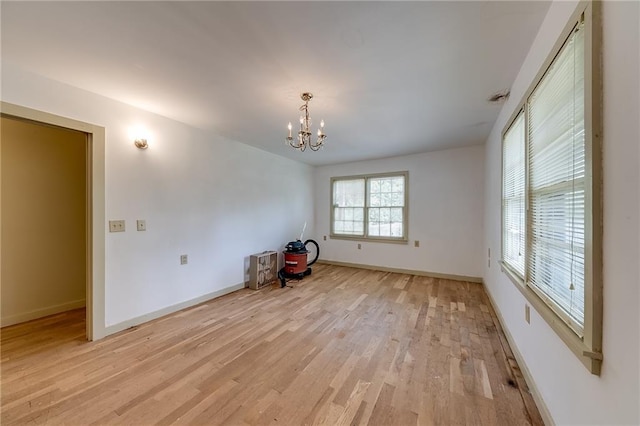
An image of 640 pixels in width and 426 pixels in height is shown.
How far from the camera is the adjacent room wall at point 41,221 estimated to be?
104 inches

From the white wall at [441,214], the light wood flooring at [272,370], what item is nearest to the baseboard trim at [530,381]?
the light wood flooring at [272,370]

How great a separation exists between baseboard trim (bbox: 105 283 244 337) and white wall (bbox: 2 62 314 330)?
0.10ft

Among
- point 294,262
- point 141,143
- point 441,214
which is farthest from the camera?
point 441,214

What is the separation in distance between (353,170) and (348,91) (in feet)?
10.6

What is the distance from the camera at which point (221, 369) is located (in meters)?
1.89

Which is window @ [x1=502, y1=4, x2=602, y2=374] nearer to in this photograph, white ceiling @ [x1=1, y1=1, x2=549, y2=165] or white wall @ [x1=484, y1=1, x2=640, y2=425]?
white wall @ [x1=484, y1=1, x2=640, y2=425]

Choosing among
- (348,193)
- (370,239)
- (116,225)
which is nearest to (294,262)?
(370,239)

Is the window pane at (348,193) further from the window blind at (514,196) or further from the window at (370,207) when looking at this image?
the window blind at (514,196)

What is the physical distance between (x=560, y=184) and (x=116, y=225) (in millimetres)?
3679

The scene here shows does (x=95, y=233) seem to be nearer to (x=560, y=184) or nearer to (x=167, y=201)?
(x=167, y=201)

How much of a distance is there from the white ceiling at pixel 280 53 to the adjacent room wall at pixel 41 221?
1197 millimetres

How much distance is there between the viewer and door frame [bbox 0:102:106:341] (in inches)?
90.5

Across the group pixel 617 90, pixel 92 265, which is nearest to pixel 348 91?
pixel 617 90

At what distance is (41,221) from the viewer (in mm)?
2867
